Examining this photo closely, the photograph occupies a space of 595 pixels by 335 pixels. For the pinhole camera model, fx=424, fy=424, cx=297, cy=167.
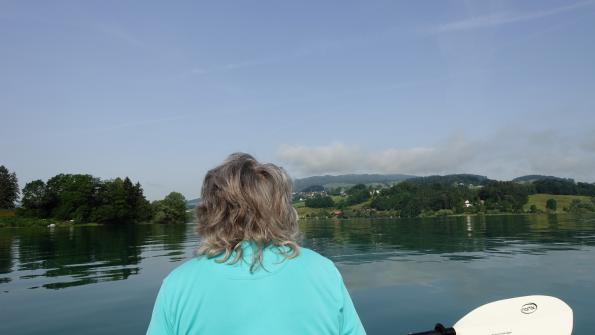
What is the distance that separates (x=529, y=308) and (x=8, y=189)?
121 metres

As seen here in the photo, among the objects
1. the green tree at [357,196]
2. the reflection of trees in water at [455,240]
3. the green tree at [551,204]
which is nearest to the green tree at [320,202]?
the green tree at [357,196]

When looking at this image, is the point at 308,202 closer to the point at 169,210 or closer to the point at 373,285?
the point at 169,210

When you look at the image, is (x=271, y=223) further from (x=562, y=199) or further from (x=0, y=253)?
(x=562, y=199)

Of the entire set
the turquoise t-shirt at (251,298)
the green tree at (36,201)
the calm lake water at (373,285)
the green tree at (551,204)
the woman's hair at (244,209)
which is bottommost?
Result: the green tree at (551,204)

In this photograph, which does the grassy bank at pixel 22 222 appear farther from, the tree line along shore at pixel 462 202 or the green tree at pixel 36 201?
the tree line along shore at pixel 462 202

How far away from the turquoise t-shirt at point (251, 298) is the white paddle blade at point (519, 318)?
8.80ft

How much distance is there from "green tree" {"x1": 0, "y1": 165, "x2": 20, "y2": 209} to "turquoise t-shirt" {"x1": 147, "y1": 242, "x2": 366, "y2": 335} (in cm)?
11892

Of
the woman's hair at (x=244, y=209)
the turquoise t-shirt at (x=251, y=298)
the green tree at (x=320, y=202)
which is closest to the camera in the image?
the turquoise t-shirt at (x=251, y=298)

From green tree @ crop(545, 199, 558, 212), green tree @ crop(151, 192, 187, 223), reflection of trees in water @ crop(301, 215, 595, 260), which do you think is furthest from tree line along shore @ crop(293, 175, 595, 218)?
reflection of trees in water @ crop(301, 215, 595, 260)

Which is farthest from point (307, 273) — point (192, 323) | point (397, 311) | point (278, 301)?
point (397, 311)

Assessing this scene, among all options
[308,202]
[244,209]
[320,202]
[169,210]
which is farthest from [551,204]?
[244,209]

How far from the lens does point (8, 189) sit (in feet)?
334

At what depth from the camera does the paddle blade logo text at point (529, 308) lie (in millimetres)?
4516

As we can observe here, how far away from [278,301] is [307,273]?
21 centimetres
